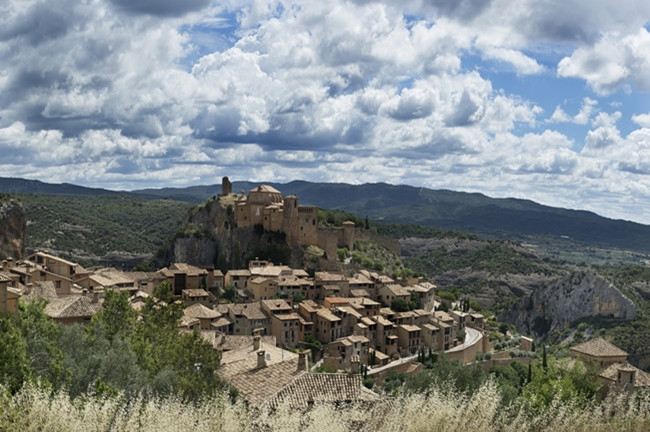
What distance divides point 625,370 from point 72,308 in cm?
2963

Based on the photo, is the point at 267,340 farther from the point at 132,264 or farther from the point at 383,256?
the point at 132,264

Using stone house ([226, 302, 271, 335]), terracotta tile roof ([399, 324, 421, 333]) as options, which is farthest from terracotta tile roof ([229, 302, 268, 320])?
terracotta tile roof ([399, 324, 421, 333])

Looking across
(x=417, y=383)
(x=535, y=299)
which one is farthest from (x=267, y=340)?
(x=535, y=299)

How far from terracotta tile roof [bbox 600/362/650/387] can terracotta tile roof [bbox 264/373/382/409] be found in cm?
1924

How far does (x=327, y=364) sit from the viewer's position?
46.8m

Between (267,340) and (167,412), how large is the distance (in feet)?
113

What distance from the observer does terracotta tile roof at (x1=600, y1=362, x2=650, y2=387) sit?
35281mm

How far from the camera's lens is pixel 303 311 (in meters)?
55.2

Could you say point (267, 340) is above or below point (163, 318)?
below

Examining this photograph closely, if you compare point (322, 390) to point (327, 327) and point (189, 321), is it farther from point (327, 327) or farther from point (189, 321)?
point (327, 327)

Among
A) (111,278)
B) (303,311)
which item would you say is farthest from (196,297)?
(303,311)

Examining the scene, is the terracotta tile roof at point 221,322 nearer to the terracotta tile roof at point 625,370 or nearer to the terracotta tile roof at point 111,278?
the terracotta tile roof at point 111,278

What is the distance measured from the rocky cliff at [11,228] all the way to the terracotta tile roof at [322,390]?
4576 cm

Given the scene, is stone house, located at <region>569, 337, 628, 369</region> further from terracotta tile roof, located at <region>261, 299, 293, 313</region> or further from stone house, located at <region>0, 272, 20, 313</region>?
stone house, located at <region>0, 272, 20, 313</region>
